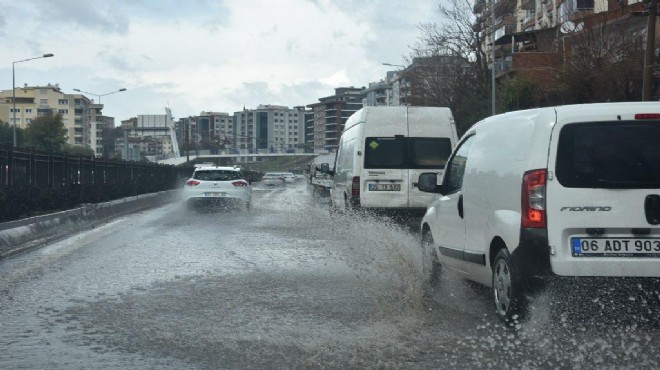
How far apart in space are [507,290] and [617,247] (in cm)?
94

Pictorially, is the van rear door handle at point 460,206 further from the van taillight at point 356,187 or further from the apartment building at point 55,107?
the apartment building at point 55,107

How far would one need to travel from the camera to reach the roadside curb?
48.4 ft

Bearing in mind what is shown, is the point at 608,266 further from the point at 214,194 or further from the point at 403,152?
the point at 214,194

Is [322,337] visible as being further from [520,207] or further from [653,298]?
[653,298]

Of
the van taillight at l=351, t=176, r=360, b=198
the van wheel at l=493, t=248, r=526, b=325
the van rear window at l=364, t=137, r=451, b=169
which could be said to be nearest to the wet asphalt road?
the van wheel at l=493, t=248, r=526, b=325

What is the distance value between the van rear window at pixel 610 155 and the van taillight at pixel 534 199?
141mm

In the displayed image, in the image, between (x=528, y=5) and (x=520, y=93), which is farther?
(x=528, y=5)

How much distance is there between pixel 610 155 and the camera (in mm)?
6484

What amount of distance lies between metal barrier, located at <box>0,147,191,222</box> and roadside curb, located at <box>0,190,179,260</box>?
128cm

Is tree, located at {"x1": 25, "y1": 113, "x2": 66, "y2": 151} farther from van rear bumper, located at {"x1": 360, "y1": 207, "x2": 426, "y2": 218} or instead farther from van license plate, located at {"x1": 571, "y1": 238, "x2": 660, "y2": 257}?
van license plate, located at {"x1": 571, "y1": 238, "x2": 660, "y2": 257}

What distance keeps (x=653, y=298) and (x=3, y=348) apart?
4758 millimetres

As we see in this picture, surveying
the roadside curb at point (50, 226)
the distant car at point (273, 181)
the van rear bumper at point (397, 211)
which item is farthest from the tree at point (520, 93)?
the van rear bumper at point (397, 211)

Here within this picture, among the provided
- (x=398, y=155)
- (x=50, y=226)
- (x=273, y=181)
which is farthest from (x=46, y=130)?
(x=398, y=155)

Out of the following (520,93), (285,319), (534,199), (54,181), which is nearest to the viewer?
(534,199)
